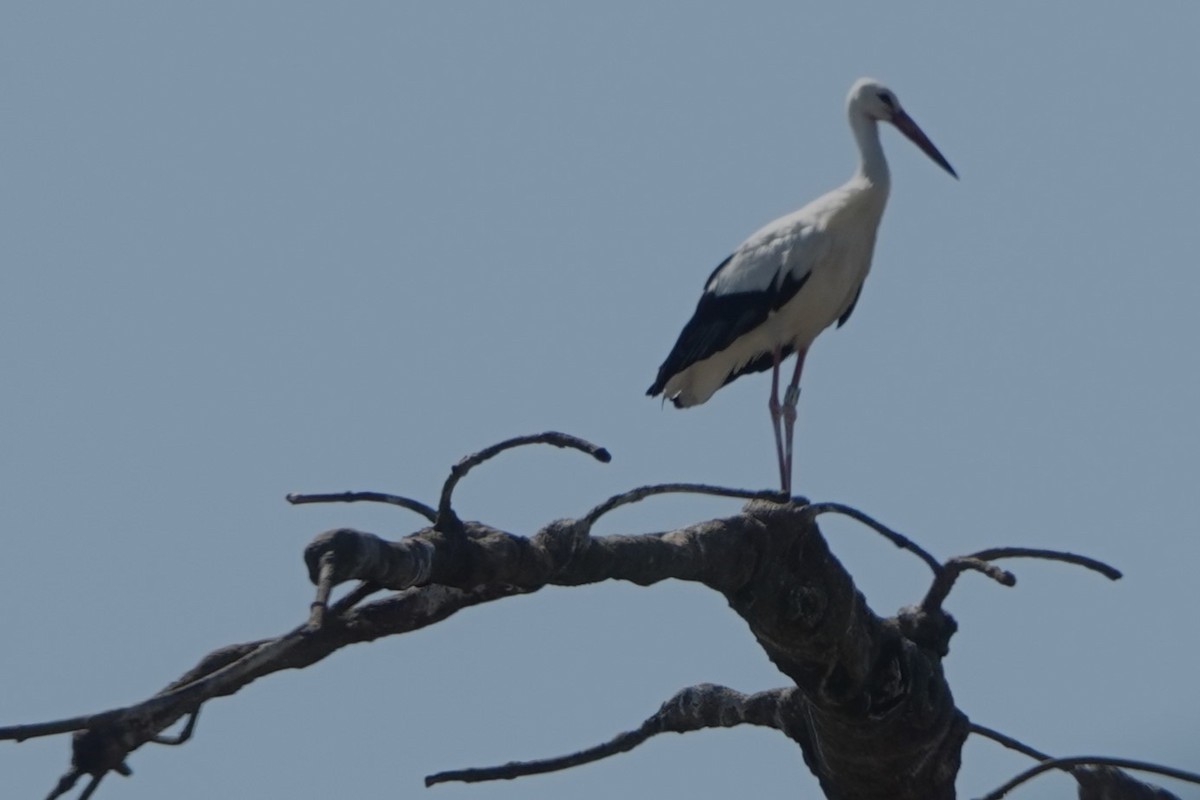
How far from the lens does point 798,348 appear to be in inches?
444

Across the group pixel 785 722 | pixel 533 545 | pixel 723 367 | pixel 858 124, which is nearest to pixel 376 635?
pixel 533 545

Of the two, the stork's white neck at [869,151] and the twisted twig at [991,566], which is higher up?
the stork's white neck at [869,151]

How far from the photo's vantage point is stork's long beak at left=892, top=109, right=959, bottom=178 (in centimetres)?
1196

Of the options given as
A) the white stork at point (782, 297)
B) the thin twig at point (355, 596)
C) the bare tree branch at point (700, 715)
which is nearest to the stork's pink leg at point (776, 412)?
the white stork at point (782, 297)

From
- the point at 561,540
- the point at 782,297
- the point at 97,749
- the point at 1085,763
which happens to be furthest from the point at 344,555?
the point at 782,297

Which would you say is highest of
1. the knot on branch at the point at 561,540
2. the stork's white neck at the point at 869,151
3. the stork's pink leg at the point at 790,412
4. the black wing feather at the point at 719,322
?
the stork's white neck at the point at 869,151

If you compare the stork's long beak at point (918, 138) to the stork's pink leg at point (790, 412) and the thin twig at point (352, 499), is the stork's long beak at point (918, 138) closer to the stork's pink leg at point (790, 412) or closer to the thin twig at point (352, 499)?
the stork's pink leg at point (790, 412)

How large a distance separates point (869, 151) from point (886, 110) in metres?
0.47

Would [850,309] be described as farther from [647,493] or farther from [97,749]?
[97,749]

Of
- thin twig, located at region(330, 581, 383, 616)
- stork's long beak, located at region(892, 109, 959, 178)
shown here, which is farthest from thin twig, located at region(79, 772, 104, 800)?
stork's long beak, located at region(892, 109, 959, 178)

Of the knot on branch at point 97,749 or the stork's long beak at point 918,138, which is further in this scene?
the stork's long beak at point 918,138

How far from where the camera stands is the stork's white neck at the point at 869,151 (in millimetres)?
11328

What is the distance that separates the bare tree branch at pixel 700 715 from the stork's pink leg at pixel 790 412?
3157 millimetres

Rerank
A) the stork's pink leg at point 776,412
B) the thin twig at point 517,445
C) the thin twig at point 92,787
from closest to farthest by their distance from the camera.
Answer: the thin twig at point 92,787 → the thin twig at point 517,445 → the stork's pink leg at point 776,412
